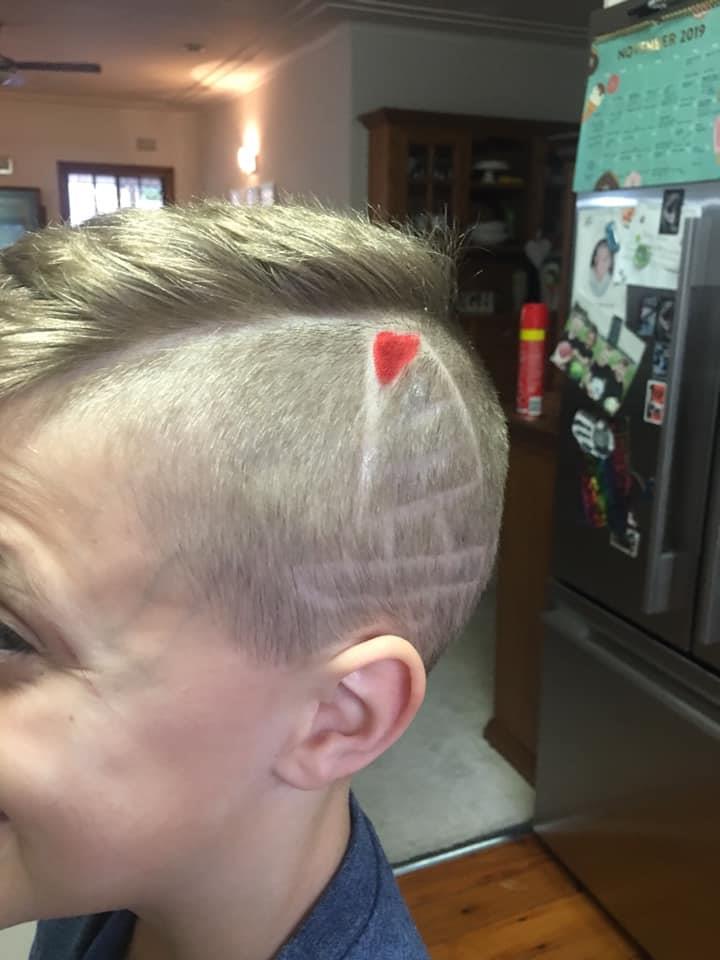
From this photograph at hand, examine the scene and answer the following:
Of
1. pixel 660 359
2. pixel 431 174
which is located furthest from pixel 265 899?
pixel 431 174

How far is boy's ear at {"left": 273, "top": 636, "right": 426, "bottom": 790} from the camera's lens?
1.71 feet

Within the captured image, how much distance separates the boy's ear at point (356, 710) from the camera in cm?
52

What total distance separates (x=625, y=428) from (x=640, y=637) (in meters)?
0.38

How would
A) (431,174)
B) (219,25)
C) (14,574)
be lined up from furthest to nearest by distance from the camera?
(219,25) < (431,174) < (14,574)

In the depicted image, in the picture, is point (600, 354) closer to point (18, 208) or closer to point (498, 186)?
point (498, 186)

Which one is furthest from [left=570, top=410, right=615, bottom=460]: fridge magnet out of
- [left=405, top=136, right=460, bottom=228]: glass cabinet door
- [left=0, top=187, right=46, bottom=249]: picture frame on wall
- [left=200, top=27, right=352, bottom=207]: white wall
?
[left=0, top=187, right=46, bottom=249]: picture frame on wall

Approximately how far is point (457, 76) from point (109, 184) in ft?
12.6

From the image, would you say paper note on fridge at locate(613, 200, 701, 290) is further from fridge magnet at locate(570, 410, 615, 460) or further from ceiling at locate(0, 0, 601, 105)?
ceiling at locate(0, 0, 601, 105)

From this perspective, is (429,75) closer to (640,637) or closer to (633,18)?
(633,18)

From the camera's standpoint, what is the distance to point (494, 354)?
480cm

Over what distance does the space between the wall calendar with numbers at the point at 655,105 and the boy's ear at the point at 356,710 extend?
107 cm

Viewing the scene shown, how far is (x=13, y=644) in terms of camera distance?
49 centimetres

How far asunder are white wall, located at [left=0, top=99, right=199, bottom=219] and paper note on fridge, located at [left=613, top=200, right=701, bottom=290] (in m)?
6.44

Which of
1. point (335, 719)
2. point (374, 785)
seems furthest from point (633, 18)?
point (374, 785)
